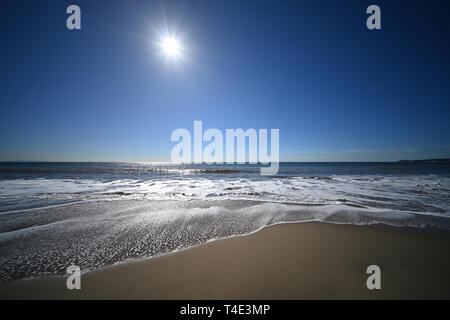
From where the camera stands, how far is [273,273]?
8.30ft

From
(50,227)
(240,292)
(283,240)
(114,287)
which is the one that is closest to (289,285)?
(240,292)

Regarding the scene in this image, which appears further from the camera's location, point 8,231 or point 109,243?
point 8,231

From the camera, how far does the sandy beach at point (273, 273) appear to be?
2.19m

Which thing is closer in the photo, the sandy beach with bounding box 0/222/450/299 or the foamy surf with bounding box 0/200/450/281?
the sandy beach with bounding box 0/222/450/299

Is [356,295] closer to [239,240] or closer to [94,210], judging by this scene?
[239,240]

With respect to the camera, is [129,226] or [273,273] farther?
[129,226]

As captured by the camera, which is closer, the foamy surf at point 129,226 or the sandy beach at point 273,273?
the sandy beach at point 273,273

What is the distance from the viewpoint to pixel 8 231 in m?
3.91

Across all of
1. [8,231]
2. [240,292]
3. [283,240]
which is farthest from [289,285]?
[8,231]

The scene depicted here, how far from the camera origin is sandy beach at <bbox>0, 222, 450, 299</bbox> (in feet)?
7.18
